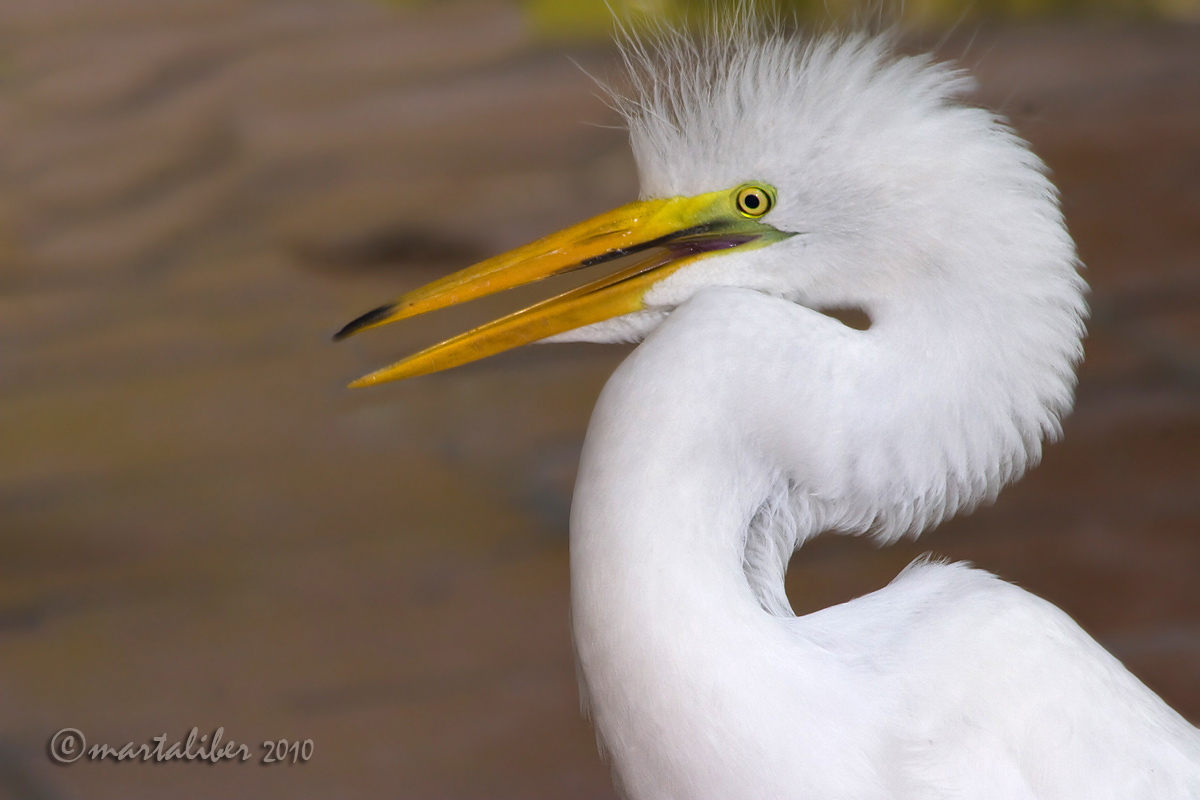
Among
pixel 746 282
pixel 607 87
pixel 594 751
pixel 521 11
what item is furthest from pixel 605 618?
pixel 521 11

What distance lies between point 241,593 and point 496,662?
2.04 ft

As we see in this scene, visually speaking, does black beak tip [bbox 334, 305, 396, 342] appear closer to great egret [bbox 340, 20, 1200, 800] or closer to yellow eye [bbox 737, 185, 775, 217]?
great egret [bbox 340, 20, 1200, 800]

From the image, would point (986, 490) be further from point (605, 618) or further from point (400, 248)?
point (400, 248)

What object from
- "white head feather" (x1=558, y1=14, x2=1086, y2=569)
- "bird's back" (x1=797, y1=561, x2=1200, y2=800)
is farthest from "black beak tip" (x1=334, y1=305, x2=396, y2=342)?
"bird's back" (x1=797, y1=561, x2=1200, y2=800)

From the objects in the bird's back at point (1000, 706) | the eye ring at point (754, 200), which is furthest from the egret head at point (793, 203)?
the bird's back at point (1000, 706)

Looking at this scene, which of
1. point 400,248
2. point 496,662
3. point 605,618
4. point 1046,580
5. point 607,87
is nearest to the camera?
point 605,618

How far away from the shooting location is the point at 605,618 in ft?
2.57

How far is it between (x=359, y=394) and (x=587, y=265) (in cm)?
186

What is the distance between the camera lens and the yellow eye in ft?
2.86

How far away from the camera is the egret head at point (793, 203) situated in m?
0.82

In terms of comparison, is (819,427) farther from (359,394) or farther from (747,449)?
(359,394)

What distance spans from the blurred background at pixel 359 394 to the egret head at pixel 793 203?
145 cm

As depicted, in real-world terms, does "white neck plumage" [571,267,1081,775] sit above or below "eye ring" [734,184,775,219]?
below

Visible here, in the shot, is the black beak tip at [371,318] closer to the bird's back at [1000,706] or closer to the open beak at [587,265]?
the open beak at [587,265]
